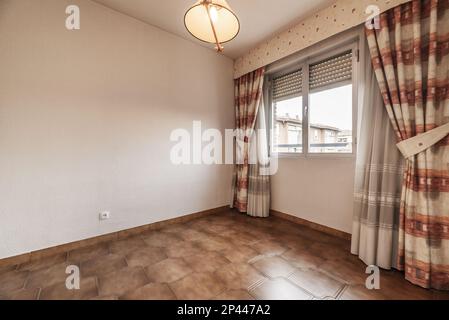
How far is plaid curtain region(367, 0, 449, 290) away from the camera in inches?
52.9

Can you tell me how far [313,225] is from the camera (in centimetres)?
242

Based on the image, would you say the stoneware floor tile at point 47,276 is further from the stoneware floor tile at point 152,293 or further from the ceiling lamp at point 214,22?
the ceiling lamp at point 214,22

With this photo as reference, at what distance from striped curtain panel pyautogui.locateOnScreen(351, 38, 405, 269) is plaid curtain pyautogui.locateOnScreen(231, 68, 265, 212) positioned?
4.47ft

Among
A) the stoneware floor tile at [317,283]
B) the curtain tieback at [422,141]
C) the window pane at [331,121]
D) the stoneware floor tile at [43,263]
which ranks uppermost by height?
the window pane at [331,121]

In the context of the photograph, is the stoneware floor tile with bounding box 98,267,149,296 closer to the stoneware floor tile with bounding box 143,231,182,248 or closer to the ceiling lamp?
the stoneware floor tile with bounding box 143,231,182,248

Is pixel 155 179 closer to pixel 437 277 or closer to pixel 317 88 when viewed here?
pixel 317 88

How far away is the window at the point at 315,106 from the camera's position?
6.95 feet

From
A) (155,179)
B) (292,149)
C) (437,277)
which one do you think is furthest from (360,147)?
(155,179)

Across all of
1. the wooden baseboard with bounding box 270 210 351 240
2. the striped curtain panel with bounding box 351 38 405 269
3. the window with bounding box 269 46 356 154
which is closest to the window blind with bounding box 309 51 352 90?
the window with bounding box 269 46 356 154

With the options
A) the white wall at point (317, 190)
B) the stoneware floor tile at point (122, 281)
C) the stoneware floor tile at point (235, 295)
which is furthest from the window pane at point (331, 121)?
the stoneware floor tile at point (122, 281)

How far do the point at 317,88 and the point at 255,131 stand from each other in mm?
1019

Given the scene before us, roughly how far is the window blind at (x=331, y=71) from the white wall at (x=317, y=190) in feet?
3.11

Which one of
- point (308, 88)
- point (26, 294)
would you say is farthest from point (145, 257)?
point (308, 88)

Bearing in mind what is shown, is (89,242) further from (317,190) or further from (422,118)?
(422,118)
